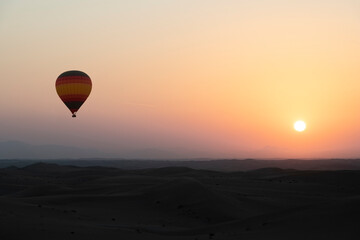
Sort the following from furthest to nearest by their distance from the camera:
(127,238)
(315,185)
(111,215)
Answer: (315,185), (111,215), (127,238)

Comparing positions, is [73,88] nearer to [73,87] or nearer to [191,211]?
[73,87]

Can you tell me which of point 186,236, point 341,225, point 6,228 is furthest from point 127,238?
point 341,225

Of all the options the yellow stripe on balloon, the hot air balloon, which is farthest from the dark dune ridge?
the yellow stripe on balloon

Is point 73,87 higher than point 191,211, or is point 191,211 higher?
point 73,87

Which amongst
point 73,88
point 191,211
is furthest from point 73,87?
point 191,211

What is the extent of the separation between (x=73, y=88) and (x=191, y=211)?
1769 cm

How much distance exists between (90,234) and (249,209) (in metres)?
14.6

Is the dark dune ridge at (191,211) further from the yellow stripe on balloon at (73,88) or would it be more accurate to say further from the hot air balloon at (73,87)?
the yellow stripe on balloon at (73,88)

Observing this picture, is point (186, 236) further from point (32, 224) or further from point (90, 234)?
point (32, 224)

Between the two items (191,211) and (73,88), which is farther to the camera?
(73,88)

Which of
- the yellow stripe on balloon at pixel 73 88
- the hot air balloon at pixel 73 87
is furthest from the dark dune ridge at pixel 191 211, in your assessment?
the yellow stripe on balloon at pixel 73 88

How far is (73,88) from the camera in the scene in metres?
39.2

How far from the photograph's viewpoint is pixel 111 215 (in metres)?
26.2

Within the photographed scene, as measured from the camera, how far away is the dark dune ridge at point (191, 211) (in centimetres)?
1703
